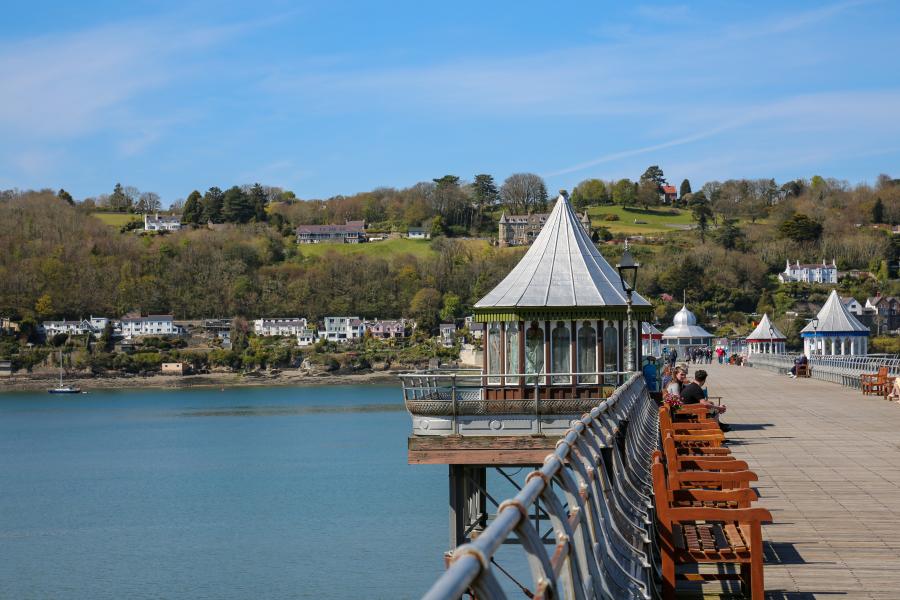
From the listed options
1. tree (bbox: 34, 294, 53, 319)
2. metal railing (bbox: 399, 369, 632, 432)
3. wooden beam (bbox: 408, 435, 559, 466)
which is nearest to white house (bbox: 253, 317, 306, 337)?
tree (bbox: 34, 294, 53, 319)

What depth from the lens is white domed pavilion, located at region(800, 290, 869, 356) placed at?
65000 millimetres

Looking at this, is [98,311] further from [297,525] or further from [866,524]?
[866,524]

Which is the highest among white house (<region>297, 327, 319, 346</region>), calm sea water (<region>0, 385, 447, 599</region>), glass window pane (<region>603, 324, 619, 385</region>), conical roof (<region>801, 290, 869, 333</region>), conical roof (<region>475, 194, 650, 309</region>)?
conical roof (<region>475, 194, 650, 309</region>)

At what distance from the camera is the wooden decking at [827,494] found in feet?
27.1

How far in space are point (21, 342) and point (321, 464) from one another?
14452cm

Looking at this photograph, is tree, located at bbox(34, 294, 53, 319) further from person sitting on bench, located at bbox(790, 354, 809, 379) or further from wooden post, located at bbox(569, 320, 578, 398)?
wooden post, located at bbox(569, 320, 578, 398)

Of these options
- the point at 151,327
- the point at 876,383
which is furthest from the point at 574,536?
the point at 151,327

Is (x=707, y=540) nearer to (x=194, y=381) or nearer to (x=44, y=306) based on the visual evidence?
(x=194, y=381)

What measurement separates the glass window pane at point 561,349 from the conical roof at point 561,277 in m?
0.50

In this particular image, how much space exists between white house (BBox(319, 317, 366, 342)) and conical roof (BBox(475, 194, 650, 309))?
162 metres

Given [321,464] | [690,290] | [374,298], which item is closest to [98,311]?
[374,298]

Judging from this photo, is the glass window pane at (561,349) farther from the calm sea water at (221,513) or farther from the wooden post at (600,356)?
the calm sea water at (221,513)

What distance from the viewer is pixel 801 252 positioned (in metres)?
179

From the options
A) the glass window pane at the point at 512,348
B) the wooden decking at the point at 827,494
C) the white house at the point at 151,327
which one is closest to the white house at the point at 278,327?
the white house at the point at 151,327
